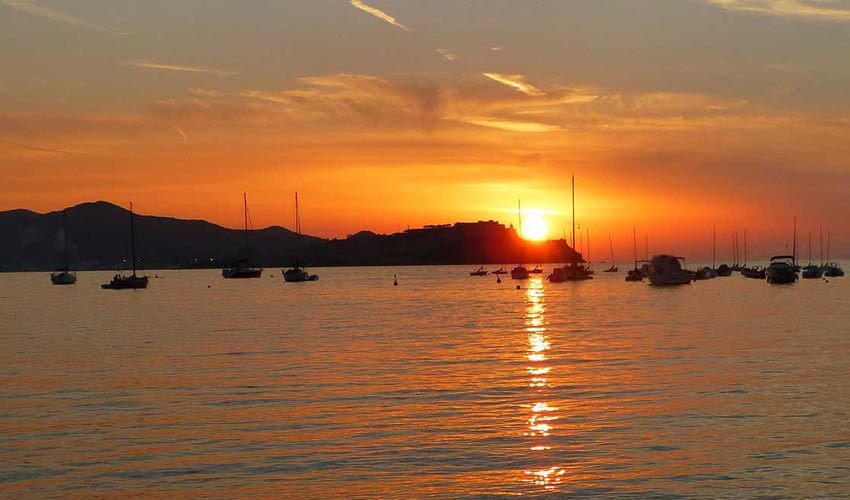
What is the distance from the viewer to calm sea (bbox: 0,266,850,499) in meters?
21.5

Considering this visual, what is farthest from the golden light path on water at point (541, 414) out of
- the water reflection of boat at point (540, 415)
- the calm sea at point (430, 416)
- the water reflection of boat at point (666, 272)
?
the water reflection of boat at point (666, 272)

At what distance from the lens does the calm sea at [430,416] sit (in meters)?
21.5

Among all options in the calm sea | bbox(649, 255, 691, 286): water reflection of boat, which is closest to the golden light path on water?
the calm sea

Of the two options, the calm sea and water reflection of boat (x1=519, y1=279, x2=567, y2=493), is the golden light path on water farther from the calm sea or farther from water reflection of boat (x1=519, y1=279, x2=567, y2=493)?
the calm sea

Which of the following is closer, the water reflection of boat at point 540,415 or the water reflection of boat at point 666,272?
the water reflection of boat at point 540,415

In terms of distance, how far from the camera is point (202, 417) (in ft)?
101

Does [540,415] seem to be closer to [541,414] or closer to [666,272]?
[541,414]

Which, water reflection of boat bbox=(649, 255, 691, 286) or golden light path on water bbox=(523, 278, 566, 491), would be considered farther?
water reflection of boat bbox=(649, 255, 691, 286)

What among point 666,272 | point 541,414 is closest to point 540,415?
point 541,414

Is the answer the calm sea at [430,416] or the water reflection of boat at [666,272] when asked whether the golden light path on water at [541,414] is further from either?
the water reflection of boat at [666,272]

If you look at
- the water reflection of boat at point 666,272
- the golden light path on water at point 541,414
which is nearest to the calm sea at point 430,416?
the golden light path on water at point 541,414

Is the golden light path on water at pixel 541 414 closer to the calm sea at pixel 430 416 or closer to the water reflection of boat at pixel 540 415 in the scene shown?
the water reflection of boat at pixel 540 415

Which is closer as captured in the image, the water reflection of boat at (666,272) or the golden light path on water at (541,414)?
the golden light path on water at (541,414)

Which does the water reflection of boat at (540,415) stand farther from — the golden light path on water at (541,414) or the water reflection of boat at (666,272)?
the water reflection of boat at (666,272)
